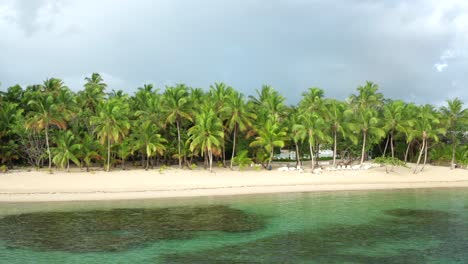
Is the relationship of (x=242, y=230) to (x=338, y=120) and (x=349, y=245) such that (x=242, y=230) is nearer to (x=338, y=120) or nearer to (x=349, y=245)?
(x=349, y=245)

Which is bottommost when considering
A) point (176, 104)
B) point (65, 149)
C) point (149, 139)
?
point (65, 149)

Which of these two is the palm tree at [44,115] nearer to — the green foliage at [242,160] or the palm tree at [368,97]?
the green foliage at [242,160]

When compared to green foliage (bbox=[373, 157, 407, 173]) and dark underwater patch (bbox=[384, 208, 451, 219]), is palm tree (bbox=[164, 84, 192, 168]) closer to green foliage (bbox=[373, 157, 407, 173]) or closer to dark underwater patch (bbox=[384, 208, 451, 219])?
green foliage (bbox=[373, 157, 407, 173])

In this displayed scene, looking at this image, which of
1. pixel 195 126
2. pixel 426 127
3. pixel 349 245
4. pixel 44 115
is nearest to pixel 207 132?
pixel 195 126

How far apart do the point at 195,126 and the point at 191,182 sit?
740 centimetres

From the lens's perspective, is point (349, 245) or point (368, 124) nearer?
point (349, 245)

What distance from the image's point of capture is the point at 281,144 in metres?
50.9

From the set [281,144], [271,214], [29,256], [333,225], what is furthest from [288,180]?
[29,256]

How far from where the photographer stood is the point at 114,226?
27469mm

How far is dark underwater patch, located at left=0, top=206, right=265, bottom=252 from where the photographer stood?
23.1 m

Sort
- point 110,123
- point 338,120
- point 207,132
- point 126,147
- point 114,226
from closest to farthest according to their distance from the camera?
point 114,226, point 110,123, point 207,132, point 126,147, point 338,120

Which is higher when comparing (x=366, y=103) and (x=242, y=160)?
(x=366, y=103)

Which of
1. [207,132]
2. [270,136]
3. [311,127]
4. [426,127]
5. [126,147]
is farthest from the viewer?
[270,136]

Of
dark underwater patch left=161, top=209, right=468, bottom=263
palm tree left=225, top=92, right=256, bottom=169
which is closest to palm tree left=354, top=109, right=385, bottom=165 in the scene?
palm tree left=225, top=92, right=256, bottom=169
